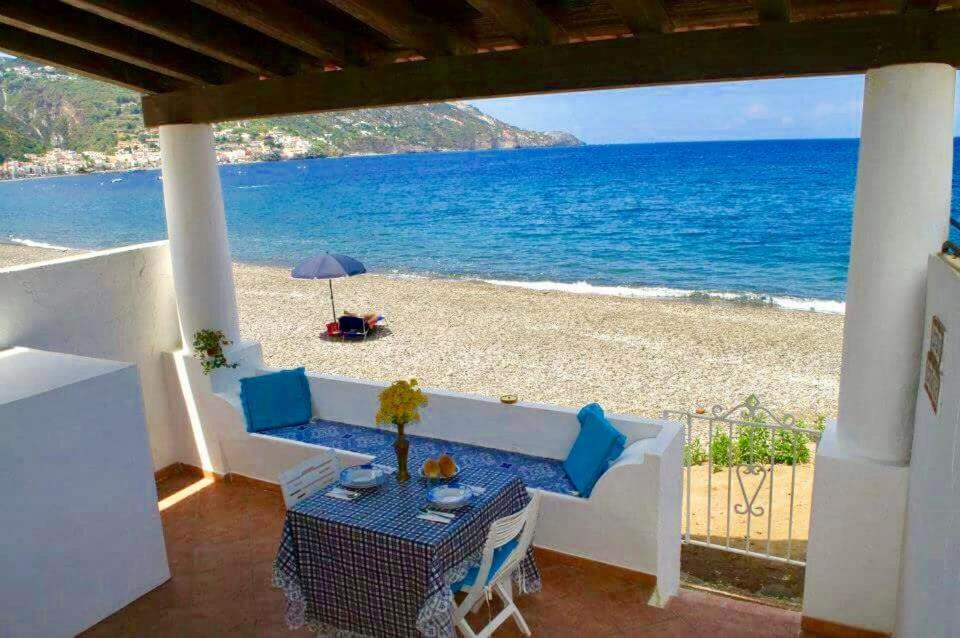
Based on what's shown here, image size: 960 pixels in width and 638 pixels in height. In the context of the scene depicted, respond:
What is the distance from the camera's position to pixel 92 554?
4078 millimetres

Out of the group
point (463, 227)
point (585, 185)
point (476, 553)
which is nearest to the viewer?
point (476, 553)

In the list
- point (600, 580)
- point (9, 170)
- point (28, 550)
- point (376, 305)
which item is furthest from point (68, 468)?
point (9, 170)

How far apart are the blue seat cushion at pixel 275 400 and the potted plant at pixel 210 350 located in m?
0.29

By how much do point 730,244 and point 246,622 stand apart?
25.1m

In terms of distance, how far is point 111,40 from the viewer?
460 cm

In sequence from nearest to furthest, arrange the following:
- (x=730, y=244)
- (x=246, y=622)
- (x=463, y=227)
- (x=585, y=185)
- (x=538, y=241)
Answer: (x=246, y=622) < (x=730, y=244) < (x=538, y=241) < (x=463, y=227) < (x=585, y=185)

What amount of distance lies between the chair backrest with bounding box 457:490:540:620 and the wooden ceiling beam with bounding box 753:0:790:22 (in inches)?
94.5

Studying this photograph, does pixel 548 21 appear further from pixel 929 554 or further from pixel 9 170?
pixel 9 170

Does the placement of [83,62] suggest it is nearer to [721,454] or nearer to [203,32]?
[203,32]

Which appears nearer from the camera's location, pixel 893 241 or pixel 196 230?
pixel 893 241

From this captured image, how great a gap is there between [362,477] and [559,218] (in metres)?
30.7

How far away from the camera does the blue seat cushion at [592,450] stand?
4.32m

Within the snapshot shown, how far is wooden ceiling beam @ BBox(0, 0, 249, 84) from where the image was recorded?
4.14 meters

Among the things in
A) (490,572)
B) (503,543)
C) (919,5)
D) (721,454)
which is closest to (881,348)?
(919,5)
